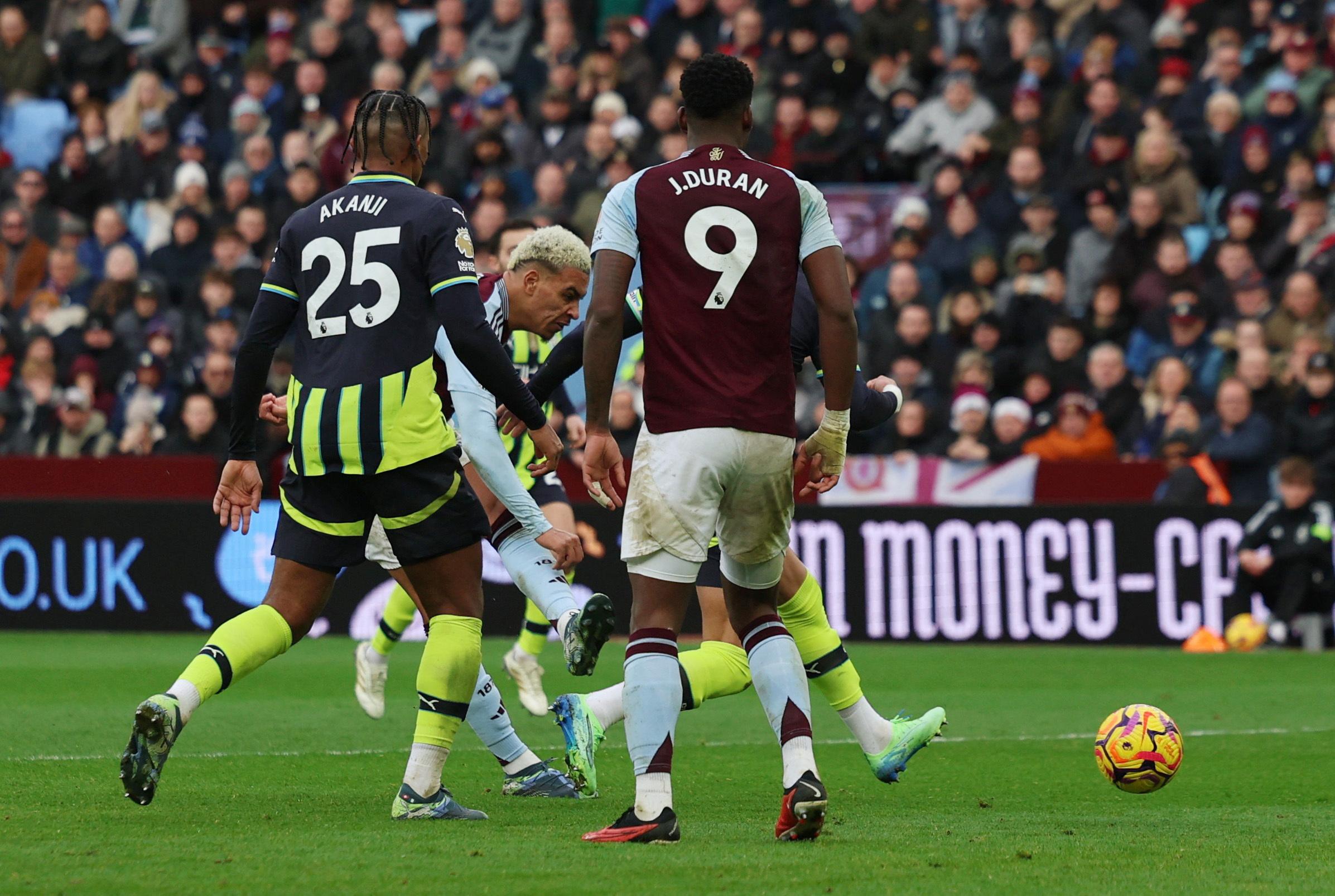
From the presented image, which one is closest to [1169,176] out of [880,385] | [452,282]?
[880,385]

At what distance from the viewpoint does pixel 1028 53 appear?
1823 cm

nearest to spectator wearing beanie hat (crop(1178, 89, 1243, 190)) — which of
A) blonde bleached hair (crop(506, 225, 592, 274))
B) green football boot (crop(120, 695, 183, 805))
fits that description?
blonde bleached hair (crop(506, 225, 592, 274))

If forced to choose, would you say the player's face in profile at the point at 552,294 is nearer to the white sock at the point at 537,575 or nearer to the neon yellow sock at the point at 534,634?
the white sock at the point at 537,575

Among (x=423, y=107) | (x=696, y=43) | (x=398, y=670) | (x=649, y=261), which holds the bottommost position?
(x=398, y=670)

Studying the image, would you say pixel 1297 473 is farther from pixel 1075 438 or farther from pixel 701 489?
pixel 701 489

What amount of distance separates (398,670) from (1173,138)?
8255 millimetres

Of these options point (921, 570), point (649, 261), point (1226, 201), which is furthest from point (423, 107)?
point (1226, 201)

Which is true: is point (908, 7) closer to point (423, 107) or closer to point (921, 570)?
point (921, 570)

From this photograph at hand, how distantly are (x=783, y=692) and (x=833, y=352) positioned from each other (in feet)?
3.48

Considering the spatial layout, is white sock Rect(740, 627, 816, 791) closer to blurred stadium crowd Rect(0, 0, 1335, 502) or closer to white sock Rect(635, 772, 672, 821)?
white sock Rect(635, 772, 672, 821)

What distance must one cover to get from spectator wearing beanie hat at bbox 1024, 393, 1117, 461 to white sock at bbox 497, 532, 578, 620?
26.7 feet

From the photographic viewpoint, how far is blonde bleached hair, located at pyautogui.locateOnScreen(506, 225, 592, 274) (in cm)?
762

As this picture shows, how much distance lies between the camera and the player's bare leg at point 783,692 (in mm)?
5906

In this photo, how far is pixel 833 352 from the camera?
19.7ft
